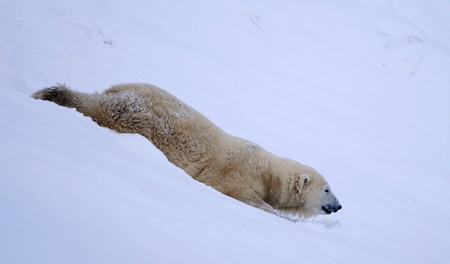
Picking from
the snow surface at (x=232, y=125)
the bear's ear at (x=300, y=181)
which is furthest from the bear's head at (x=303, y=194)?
the snow surface at (x=232, y=125)

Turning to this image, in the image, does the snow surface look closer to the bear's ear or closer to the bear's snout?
the bear's snout

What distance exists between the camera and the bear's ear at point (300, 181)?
5988mm

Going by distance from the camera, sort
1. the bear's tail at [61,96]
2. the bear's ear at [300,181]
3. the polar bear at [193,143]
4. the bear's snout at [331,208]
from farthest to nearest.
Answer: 1. the bear's snout at [331,208]
2. the bear's ear at [300,181]
3. the polar bear at [193,143]
4. the bear's tail at [61,96]

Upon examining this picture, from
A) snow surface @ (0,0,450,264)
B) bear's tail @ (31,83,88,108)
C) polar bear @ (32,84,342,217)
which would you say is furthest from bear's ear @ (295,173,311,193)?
bear's tail @ (31,83,88,108)

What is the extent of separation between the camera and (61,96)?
5000 mm

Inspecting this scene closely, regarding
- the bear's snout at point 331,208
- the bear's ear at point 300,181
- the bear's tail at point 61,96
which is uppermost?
the bear's ear at point 300,181

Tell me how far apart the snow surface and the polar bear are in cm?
41

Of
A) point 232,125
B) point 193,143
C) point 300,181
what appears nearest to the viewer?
point 193,143

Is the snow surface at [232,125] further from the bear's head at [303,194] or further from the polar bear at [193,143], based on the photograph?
the polar bear at [193,143]

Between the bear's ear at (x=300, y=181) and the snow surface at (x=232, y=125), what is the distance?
44cm

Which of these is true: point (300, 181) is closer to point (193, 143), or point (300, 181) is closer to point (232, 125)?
point (193, 143)

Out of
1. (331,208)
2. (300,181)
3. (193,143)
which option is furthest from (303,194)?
(193,143)

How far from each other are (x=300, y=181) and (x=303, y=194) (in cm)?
19

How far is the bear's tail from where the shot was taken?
498cm
